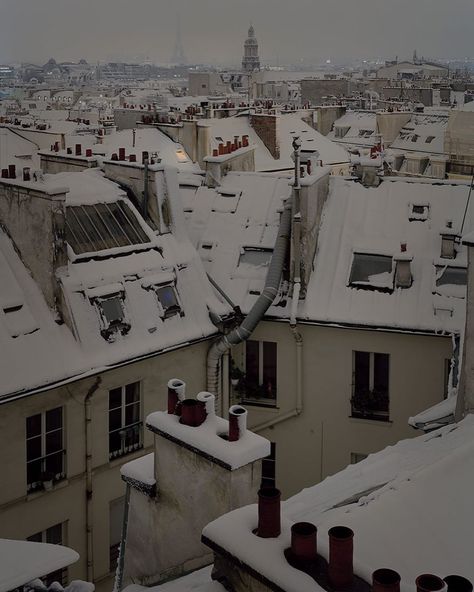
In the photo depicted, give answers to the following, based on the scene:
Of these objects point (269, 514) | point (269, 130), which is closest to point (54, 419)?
point (269, 514)

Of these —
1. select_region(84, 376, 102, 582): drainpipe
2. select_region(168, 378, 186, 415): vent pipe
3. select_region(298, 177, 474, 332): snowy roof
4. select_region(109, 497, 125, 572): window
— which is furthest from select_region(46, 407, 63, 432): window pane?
select_region(168, 378, 186, 415): vent pipe

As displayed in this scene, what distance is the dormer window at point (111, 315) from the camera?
1490cm

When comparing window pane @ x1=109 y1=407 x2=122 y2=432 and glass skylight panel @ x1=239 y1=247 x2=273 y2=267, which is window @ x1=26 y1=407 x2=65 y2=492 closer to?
window pane @ x1=109 y1=407 x2=122 y2=432

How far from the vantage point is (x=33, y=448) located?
14.0m

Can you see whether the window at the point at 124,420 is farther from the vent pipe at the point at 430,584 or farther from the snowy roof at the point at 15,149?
the snowy roof at the point at 15,149

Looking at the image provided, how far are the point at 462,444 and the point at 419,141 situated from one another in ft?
128

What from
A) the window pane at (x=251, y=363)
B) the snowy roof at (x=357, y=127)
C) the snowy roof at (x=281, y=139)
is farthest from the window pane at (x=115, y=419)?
the snowy roof at (x=357, y=127)

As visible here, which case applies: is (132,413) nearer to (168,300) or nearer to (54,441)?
(54,441)

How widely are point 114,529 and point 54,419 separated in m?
2.44

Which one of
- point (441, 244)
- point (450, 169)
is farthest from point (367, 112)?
point (441, 244)

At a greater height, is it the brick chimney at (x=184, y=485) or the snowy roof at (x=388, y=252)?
the snowy roof at (x=388, y=252)

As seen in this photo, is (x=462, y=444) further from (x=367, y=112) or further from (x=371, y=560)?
(x=367, y=112)

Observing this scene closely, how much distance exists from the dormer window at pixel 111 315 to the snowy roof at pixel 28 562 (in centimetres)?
794

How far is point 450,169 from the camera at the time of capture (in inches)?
1612
